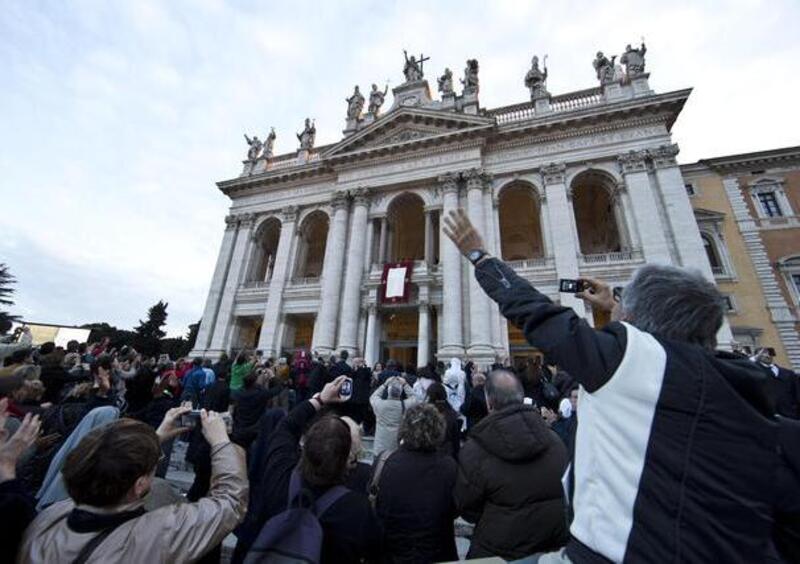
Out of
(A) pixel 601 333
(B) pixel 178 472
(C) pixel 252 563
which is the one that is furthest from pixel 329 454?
(B) pixel 178 472

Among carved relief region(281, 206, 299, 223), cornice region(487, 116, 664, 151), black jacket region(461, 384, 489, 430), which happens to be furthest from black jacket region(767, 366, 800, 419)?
carved relief region(281, 206, 299, 223)

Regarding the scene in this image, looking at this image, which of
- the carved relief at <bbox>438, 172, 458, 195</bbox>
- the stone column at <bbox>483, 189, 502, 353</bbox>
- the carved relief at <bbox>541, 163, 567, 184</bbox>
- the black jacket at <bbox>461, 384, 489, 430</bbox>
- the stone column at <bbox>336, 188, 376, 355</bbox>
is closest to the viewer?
the black jacket at <bbox>461, 384, 489, 430</bbox>

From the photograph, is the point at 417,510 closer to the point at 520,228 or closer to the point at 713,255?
the point at 520,228

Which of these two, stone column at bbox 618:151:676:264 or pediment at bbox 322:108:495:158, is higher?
pediment at bbox 322:108:495:158

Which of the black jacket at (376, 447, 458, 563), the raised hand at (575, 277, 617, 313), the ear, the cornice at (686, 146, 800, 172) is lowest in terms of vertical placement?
the black jacket at (376, 447, 458, 563)

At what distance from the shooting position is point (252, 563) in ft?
4.29

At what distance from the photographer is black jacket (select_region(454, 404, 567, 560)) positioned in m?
1.97

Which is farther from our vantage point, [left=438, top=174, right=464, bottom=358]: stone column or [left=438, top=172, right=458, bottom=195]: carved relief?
[left=438, top=172, right=458, bottom=195]: carved relief

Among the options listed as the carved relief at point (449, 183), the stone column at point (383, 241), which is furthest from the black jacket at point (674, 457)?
the stone column at point (383, 241)

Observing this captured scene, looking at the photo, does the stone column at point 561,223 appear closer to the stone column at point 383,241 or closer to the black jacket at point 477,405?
the stone column at point 383,241

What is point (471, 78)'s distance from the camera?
1894 centimetres

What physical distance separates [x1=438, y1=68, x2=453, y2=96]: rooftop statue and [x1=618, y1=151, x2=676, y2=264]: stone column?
31.0ft

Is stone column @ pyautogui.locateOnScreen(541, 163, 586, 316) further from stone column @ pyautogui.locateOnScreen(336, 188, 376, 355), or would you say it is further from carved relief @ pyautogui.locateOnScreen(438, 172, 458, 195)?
stone column @ pyautogui.locateOnScreen(336, 188, 376, 355)

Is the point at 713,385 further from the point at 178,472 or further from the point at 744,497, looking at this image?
the point at 178,472
